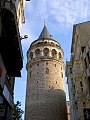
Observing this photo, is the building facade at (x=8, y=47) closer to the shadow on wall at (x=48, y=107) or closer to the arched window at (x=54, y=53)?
the shadow on wall at (x=48, y=107)

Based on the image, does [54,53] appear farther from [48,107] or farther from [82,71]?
[82,71]

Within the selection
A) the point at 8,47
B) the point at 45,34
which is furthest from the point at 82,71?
the point at 45,34

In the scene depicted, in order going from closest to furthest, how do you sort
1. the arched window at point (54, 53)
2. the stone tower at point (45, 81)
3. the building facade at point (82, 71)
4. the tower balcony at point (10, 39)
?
the tower balcony at point (10, 39)
the building facade at point (82, 71)
the stone tower at point (45, 81)
the arched window at point (54, 53)

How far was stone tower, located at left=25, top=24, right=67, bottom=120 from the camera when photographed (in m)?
30.6

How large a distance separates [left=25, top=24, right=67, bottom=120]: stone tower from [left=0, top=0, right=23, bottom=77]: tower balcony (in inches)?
718

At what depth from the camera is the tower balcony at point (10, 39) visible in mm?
9808

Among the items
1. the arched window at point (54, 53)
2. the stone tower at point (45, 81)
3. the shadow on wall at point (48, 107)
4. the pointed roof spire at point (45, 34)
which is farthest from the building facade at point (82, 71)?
the pointed roof spire at point (45, 34)

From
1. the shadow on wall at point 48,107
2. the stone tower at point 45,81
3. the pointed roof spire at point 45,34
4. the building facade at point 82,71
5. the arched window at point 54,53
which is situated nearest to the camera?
the building facade at point 82,71

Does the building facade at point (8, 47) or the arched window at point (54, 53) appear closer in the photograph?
the building facade at point (8, 47)

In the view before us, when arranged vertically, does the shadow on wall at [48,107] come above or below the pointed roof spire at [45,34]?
below

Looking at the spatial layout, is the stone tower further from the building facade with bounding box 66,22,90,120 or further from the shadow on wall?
the building facade with bounding box 66,22,90,120

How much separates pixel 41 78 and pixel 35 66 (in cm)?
269

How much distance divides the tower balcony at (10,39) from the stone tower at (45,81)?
59.8ft

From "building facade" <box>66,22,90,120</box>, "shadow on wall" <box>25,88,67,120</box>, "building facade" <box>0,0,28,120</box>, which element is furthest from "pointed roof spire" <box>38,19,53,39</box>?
"building facade" <box>0,0,28,120</box>
